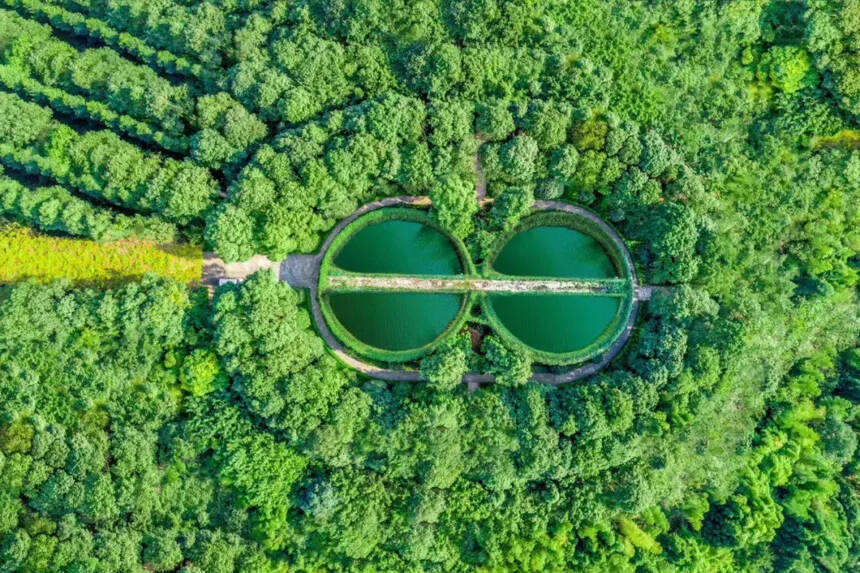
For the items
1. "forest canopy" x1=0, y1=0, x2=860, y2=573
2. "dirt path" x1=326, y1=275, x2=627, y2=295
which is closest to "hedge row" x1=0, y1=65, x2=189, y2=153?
"forest canopy" x1=0, y1=0, x2=860, y2=573

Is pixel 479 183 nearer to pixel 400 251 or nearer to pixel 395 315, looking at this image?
pixel 400 251

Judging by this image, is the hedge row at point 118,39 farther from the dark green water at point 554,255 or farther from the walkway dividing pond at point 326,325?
the dark green water at point 554,255

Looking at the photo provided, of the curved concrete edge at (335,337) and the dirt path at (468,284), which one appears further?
the curved concrete edge at (335,337)

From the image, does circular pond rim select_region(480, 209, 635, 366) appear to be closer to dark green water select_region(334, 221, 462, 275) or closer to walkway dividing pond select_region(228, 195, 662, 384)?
walkway dividing pond select_region(228, 195, 662, 384)

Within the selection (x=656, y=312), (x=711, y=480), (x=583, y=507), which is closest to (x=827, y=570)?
(x=711, y=480)

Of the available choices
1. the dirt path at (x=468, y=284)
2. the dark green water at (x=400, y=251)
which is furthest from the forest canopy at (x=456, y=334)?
the dirt path at (x=468, y=284)

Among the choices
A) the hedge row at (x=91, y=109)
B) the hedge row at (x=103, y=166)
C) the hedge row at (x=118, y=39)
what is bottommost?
the hedge row at (x=103, y=166)
